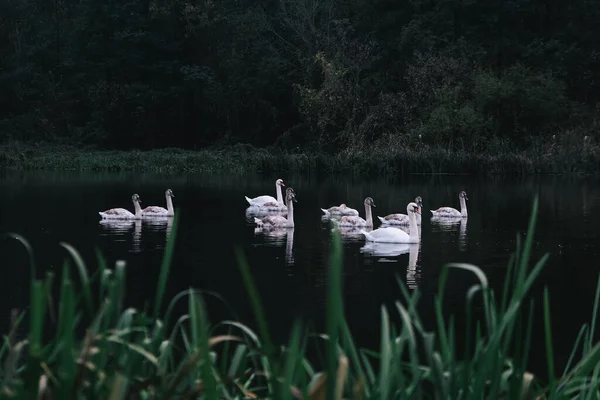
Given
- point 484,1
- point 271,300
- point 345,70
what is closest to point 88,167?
point 345,70

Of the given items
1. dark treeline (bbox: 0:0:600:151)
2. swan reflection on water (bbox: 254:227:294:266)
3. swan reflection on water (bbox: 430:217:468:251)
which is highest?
dark treeline (bbox: 0:0:600:151)

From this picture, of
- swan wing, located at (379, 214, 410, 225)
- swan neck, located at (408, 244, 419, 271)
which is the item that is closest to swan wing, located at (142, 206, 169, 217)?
swan wing, located at (379, 214, 410, 225)

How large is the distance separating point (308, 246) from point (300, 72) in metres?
40.0

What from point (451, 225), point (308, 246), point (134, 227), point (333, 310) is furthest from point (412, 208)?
point (333, 310)

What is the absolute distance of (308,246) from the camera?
17969mm

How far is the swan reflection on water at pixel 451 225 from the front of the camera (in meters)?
19.9

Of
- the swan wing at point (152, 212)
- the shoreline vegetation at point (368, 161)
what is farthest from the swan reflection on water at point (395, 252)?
the shoreline vegetation at point (368, 161)

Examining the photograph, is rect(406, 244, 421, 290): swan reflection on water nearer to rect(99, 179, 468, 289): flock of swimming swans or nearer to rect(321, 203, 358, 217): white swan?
rect(99, 179, 468, 289): flock of swimming swans

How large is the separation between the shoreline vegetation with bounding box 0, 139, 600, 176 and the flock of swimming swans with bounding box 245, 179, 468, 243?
49.3 ft

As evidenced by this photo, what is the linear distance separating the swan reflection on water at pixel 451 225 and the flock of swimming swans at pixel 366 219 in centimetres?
15

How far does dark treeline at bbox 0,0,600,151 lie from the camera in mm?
47031

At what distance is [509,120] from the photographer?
4744 cm

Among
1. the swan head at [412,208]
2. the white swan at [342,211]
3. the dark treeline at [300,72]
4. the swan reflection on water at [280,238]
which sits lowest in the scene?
the swan reflection on water at [280,238]

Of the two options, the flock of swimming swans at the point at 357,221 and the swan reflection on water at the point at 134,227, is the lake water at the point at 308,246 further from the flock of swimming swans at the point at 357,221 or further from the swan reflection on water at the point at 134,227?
the flock of swimming swans at the point at 357,221
